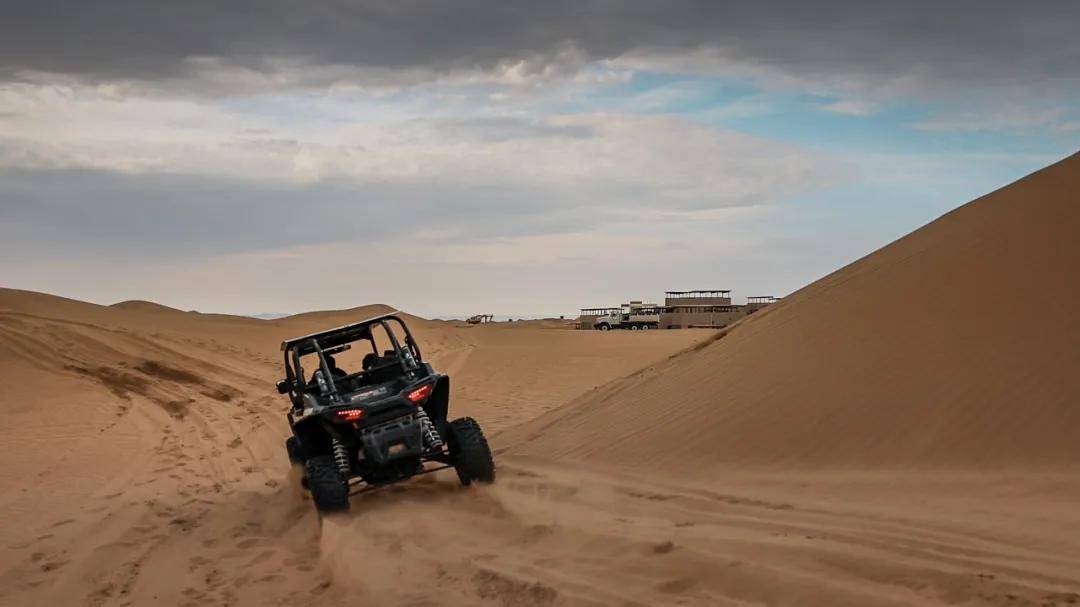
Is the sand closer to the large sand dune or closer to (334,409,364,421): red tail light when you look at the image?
the large sand dune

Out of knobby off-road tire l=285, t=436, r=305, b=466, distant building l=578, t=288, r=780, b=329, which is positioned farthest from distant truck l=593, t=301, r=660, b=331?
knobby off-road tire l=285, t=436, r=305, b=466

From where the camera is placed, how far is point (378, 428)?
8.95 m

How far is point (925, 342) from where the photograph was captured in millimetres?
11312

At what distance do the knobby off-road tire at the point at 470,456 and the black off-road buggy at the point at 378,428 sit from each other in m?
0.01

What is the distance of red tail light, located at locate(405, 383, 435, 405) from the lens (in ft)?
29.9

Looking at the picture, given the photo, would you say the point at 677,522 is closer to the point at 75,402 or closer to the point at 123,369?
the point at 75,402

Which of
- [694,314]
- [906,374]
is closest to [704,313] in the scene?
[694,314]

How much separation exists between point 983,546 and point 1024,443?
3.33 metres

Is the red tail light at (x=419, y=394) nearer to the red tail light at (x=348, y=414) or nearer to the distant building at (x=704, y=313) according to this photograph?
the red tail light at (x=348, y=414)

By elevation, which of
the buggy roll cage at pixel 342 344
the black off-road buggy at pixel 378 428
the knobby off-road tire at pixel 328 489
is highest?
the buggy roll cage at pixel 342 344

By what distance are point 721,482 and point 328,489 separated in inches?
155

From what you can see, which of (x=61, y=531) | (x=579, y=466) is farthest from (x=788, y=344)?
(x=61, y=531)

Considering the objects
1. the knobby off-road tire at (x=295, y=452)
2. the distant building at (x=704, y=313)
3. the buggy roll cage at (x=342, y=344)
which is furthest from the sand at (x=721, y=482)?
the distant building at (x=704, y=313)

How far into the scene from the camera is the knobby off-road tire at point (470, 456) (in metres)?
9.41
